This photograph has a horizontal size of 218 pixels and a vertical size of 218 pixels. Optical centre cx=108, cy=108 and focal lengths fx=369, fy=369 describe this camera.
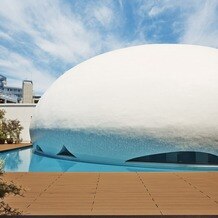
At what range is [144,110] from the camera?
15203mm

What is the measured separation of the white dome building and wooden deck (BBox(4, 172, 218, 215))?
352 centimetres

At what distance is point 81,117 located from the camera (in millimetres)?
16688

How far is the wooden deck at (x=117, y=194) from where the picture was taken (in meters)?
6.88

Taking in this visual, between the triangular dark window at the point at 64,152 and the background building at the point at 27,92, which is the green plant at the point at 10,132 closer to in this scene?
the background building at the point at 27,92

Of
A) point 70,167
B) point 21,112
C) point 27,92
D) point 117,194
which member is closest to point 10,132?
point 21,112

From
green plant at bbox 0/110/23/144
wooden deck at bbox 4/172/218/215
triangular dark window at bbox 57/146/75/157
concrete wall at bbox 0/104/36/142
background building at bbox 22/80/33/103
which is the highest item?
background building at bbox 22/80/33/103

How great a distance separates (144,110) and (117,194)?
23.8 ft

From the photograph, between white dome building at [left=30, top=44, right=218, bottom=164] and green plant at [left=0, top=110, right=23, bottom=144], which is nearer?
white dome building at [left=30, top=44, right=218, bottom=164]

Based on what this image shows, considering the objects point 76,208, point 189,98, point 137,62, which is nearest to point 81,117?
point 137,62

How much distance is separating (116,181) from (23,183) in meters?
2.52

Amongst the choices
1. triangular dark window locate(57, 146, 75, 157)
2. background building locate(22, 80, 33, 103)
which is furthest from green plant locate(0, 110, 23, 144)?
triangular dark window locate(57, 146, 75, 157)

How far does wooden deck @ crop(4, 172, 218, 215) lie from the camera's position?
688 centimetres

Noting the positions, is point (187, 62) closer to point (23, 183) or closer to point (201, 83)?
point (201, 83)

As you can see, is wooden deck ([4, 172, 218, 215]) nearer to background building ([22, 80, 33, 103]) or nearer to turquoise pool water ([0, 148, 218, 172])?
turquoise pool water ([0, 148, 218, 172])
